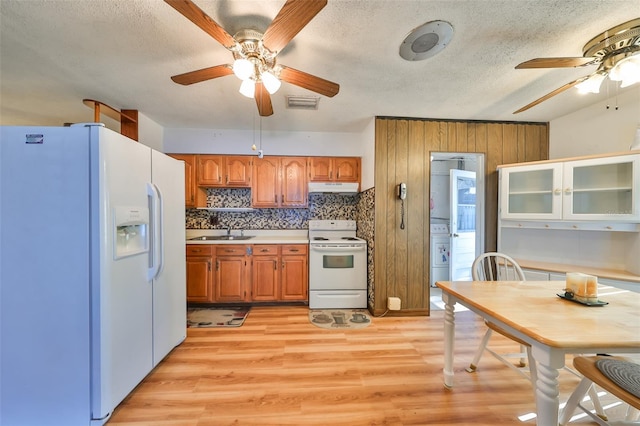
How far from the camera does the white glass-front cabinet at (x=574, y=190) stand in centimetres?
217

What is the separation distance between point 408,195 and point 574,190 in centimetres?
160

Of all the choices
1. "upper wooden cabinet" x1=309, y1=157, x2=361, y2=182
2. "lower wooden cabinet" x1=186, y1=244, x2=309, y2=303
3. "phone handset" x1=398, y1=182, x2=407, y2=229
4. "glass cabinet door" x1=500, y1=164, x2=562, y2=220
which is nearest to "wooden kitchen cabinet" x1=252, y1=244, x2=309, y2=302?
"lower wooden cabinet" x1=186, y1=244, x2=309, y2=303

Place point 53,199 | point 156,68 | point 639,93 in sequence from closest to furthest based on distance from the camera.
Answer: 1. point 53,199
2. point 156,68
3. point 639,93

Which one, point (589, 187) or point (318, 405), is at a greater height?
point (589, 187)

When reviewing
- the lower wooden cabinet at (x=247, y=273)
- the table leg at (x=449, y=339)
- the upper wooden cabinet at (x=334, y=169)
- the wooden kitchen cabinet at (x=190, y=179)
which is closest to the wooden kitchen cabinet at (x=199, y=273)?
the lower wooden cabinet at (x=247, y=273)

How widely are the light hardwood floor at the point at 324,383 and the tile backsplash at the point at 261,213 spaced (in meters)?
1.65

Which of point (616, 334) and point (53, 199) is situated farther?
point (53, 199)

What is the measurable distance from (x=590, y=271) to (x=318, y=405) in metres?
2.85

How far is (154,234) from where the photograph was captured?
1793 mm

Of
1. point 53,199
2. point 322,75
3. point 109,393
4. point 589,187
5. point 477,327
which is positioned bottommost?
point 477,327

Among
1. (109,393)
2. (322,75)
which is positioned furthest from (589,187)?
(109,393)

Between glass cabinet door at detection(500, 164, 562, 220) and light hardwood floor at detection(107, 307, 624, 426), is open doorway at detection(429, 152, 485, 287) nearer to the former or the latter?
glass cabinet door at detection(500, 164, 562, 220)

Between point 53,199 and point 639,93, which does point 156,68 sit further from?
point 639,93

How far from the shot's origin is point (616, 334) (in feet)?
3.27
